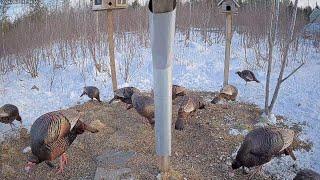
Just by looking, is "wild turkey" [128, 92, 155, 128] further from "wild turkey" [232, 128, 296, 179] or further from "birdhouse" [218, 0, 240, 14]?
A: "birdhouse" [218, 0, 240, 14]

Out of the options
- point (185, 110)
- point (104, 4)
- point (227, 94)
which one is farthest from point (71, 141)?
point (227, 94)

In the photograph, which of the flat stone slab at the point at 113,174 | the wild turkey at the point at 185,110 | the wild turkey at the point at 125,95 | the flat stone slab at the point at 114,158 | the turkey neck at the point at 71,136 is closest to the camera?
the flat stone slab at the point at 113,174

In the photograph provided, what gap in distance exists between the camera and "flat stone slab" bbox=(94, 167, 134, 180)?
4.53 meters

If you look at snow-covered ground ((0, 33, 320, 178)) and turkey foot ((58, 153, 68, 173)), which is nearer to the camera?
turkey foot ((58, 153, 68, 173))

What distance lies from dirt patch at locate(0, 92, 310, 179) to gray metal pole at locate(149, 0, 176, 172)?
74cm

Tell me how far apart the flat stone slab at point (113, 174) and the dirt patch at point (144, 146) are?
0.08 metres

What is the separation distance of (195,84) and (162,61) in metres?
5.69

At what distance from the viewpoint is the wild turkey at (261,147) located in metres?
4.67

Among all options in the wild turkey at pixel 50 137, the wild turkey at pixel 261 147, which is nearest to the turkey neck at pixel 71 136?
the wild turkey at pixel 50 137

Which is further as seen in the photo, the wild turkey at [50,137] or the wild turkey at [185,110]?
the wild turkey at [185,110]

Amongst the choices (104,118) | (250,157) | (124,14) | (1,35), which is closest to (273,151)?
(250,157)

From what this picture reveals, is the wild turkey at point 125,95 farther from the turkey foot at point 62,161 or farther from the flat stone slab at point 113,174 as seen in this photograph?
the flat stone slab at point 113,174

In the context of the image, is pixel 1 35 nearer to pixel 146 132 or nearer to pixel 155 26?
pixel 146 132

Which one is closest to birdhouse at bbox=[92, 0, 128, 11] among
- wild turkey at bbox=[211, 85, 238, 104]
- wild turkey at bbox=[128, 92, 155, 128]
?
wild turkey at bbox=[128, 92, 155, 128]
